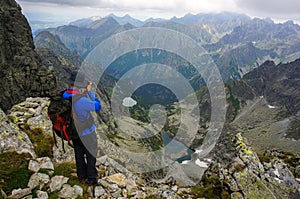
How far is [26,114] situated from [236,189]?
18.6 meters

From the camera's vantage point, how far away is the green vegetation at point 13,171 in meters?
12.2

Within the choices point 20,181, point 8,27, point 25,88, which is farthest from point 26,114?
point 8,27

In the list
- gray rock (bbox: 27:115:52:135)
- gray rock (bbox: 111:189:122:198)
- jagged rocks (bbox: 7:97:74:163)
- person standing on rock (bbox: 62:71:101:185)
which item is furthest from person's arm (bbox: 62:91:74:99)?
gray rock (bbox: 27:115:52:135)

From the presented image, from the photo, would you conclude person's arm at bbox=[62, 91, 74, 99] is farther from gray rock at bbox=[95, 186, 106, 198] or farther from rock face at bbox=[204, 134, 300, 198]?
rock face at bbox=[204, 134, 300, 198]

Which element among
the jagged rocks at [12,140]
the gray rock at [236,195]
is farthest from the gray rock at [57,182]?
the gray rock at [236,195]

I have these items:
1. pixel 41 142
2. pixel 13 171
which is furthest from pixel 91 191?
pixel 41 142

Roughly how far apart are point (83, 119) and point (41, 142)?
7.18 m

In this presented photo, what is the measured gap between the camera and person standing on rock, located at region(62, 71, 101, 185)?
42.8 ft

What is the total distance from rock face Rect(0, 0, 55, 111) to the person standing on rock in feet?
274

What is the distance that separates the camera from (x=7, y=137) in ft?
53.7

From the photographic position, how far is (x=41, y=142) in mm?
18516

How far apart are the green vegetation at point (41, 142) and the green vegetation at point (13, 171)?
1977mm

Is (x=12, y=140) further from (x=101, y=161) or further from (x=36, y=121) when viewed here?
(x=101, y=161)

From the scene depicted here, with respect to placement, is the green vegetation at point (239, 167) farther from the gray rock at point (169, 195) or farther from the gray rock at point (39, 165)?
the gray rock at point (39, 165)
